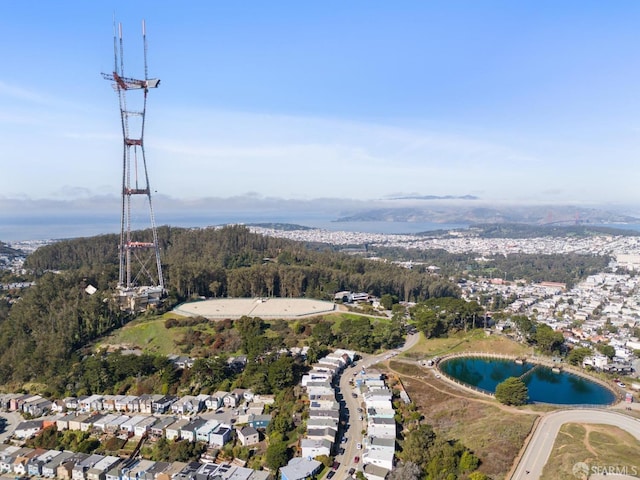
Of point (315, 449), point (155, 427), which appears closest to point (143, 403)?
point (155, 427)

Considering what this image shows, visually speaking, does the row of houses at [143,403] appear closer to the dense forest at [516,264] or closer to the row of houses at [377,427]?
the row of houses at [377,427]

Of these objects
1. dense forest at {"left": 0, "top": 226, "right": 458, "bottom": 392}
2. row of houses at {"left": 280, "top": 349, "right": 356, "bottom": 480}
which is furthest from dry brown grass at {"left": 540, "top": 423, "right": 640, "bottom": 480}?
dense forest at {"left": 0, "top": 226, "right": 458, "bottom": 392}

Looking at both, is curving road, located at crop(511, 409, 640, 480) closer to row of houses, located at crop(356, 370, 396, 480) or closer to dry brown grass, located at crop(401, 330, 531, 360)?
row of houses, located at crop(356, 370, 396, 480)

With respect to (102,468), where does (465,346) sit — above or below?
above

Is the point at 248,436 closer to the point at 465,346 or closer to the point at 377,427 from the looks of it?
the point at 377,427

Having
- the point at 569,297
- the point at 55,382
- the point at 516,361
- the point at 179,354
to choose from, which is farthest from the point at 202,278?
the point at 569,297

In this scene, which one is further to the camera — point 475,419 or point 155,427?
point 155,427

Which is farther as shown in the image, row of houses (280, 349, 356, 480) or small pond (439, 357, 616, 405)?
small pond (439, 357, 616, 405)
